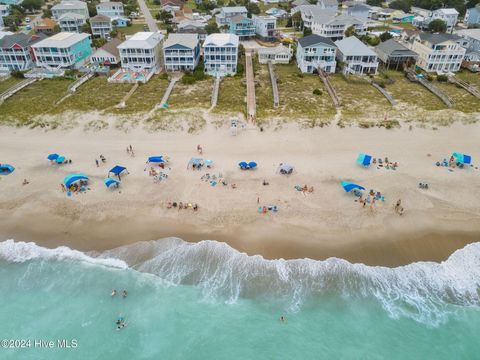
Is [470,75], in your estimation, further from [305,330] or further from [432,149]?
[305,330]

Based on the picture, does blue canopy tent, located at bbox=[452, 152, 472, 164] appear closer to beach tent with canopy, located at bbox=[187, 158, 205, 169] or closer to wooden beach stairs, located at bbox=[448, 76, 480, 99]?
wooden beach stairs, located at bbox=[448, 76, 480, 99]

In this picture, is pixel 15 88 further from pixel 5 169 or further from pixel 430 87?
pixel 430 87

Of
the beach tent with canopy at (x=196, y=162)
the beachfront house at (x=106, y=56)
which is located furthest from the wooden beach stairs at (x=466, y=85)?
the beachfront house at (x=106, y=56)

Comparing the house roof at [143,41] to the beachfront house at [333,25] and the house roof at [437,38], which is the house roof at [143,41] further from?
the house roof at [437,38]

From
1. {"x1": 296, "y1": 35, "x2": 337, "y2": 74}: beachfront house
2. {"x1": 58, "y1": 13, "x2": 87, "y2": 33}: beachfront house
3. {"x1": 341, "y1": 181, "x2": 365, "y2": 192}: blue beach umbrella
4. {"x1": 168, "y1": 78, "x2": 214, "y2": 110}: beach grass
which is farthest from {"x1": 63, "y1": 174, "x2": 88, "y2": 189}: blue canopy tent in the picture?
{"x1": 58, "y1": 13, "x2": 87, "y2": 33}: beachfront house

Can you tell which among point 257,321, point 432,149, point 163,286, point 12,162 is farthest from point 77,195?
point 432,149

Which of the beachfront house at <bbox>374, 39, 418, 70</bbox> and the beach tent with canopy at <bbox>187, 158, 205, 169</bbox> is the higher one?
the beachfront house at <bbox>374, 39, 418, 70</bbox>
